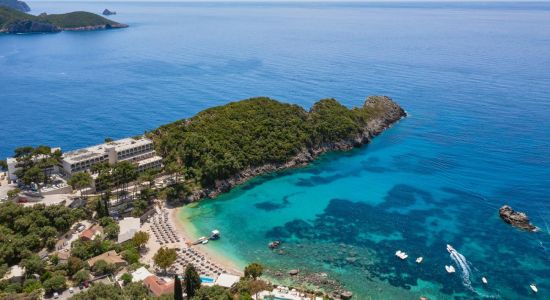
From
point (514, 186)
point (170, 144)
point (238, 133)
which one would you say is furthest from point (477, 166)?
point (170, 144)

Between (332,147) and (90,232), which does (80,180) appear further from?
(332,147)

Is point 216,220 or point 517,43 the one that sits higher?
point 517,43

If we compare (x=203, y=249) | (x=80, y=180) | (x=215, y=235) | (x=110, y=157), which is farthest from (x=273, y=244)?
(x=110, y=157)

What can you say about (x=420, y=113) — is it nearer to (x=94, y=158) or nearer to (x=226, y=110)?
(x=226, y=110)

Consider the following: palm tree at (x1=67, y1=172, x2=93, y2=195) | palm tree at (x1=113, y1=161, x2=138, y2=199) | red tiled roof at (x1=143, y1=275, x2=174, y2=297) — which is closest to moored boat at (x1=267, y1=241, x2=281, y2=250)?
red tiled roof at (x1=143, y1=275, x2=174, y2=297)

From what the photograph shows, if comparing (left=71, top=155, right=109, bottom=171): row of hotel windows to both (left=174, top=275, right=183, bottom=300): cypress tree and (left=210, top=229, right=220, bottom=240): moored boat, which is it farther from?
(left=174, top=275, right=183, bottom=300): cypress tree

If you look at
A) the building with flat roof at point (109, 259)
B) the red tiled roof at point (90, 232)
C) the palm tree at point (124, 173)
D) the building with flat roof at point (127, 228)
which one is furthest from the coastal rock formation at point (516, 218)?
the red tiled roof at point (90, 232)

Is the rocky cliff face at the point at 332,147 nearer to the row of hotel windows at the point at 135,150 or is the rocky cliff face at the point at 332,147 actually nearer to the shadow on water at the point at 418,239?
the row of hotel windows at the point at 135,150
